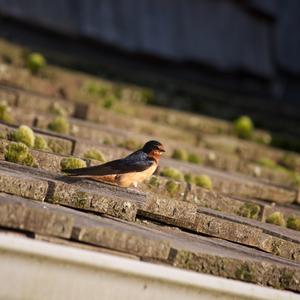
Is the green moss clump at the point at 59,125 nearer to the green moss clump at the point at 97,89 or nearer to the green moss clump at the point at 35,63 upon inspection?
the green moss clump at the point at 35,63

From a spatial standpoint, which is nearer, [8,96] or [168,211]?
[168,211]

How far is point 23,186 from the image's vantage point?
4.86 meters

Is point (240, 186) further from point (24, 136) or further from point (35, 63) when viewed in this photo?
point (35, 63)

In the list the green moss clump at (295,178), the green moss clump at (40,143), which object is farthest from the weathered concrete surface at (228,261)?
the green moss clump at (295,178)

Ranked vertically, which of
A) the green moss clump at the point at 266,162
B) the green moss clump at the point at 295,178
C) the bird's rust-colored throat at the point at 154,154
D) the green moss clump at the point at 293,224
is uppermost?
the green moss clump at the point at 266,162

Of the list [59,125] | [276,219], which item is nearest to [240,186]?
[276,219]

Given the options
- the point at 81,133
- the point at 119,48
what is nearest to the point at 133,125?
the point at 81,133

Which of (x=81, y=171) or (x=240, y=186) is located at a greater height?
(x=240, y=186)

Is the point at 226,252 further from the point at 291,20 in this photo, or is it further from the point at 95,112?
the point at 291,20

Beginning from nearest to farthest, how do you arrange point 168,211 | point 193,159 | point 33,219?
point 33,219, point 168,211, point 193,159

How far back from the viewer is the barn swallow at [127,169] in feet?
17.6

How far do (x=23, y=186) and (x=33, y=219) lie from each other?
0.52 m

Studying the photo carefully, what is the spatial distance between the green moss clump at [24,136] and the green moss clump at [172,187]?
79 cm

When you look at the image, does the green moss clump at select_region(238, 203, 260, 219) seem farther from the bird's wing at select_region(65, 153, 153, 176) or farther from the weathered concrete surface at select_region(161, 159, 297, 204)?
the bird's wing at select_region(65, 153, 153, 176)
